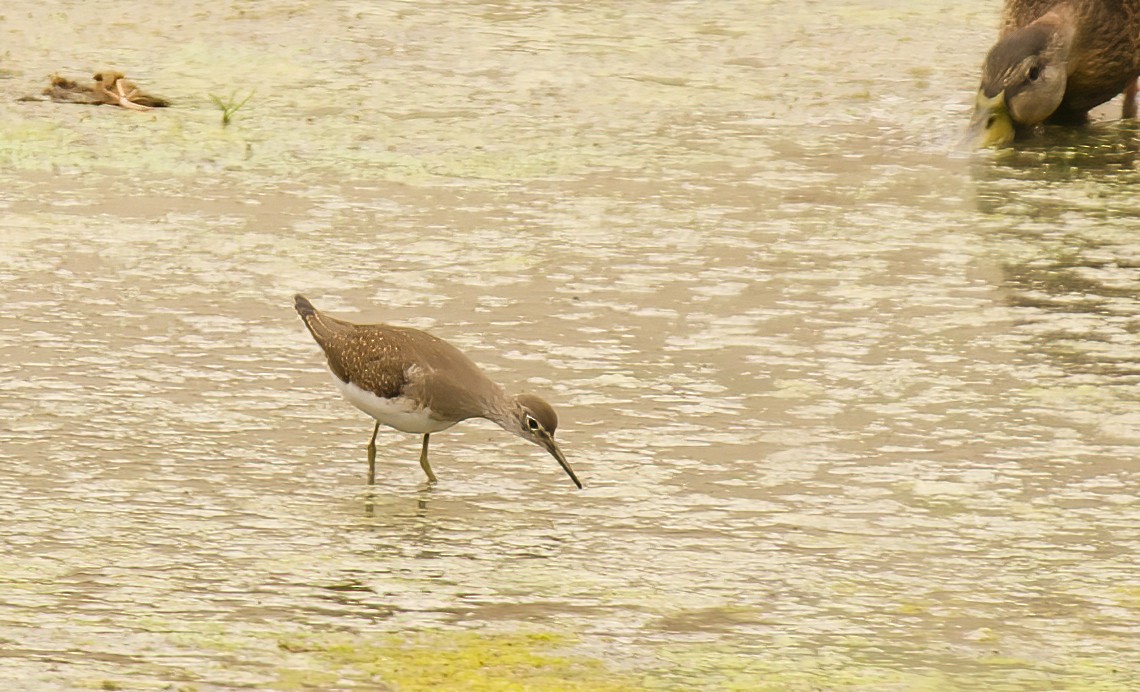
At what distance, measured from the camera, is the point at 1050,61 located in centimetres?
978

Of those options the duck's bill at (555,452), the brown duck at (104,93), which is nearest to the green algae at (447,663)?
the duck's bill at (555,452)

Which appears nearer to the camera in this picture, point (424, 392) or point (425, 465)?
point (424, 392)

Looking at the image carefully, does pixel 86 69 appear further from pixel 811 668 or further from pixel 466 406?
pixel 811 668

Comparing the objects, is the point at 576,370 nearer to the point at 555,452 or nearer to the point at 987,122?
the point at 555,452

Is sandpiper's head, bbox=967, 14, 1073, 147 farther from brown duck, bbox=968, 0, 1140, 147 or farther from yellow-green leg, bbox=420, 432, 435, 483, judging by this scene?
yellow-green leg, bbox=420, 432, 435, 483

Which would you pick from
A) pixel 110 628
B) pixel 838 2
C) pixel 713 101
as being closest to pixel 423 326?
pixel 110 628

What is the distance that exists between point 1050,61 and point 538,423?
5080 mm

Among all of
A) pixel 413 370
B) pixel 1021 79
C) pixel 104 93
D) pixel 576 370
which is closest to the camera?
pixel 413 370

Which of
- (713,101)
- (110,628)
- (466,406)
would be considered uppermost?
(713,101)

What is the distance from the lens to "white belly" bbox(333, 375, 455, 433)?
567cm

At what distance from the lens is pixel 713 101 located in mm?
10500

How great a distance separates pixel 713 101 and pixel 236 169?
2661mm

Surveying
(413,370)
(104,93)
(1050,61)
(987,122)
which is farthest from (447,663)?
(104,93)

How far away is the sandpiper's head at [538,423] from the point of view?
5.57 metres
